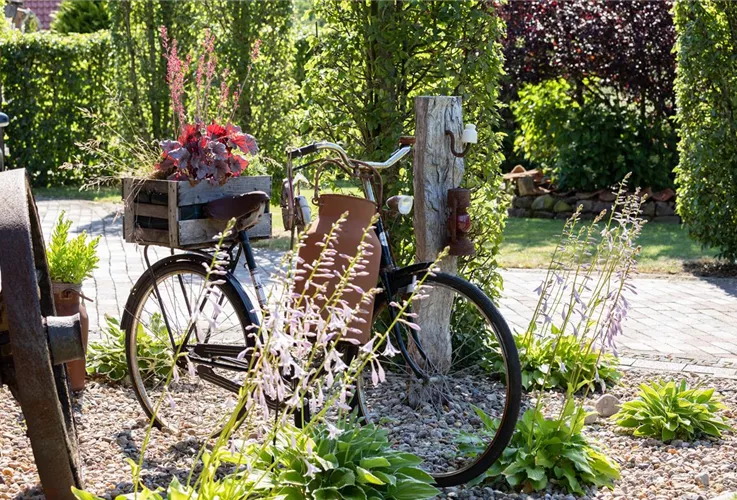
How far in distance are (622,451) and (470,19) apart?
2310mm

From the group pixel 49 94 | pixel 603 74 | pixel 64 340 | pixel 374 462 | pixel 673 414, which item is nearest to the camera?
pixel 64 340

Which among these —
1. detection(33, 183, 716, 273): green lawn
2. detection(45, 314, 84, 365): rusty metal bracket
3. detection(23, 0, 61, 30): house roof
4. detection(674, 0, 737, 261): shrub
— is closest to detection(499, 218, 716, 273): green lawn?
detection(33, 183, 716, 273): green lawn

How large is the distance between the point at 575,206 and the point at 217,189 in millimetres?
8557

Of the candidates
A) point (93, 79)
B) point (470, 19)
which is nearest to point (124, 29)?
point (93, 79)

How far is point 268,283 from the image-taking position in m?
7.86

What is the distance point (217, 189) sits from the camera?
401 centimetres

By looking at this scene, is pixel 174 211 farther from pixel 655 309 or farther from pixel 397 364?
pixel 655 309

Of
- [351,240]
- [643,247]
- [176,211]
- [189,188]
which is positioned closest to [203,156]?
[189,188]

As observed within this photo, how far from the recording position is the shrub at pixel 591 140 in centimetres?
1155

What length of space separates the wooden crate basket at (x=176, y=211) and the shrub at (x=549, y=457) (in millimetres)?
1336

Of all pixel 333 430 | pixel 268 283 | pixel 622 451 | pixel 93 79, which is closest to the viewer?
pixel 333 430

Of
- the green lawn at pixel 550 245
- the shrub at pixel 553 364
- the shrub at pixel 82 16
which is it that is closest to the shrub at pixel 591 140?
the green lawn at pixel 550 245

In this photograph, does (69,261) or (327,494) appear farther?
(69,261)

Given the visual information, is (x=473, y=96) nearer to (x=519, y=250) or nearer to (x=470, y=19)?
(x=470, y=19)
